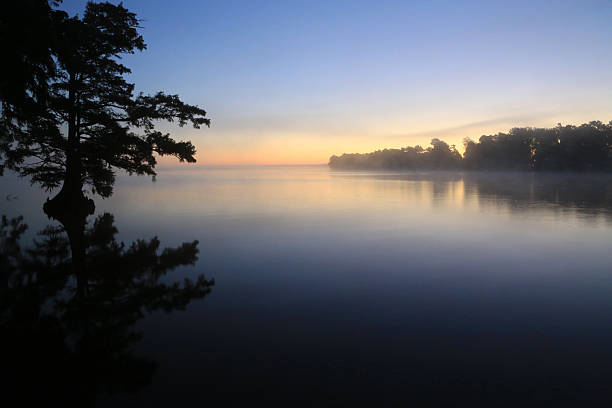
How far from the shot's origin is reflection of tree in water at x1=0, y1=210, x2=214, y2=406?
15.0ft

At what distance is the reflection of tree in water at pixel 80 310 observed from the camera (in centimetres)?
459

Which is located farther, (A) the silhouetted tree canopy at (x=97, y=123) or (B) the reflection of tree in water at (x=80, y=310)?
(A) the silhouetted tree canopy at (x=97, y=123)

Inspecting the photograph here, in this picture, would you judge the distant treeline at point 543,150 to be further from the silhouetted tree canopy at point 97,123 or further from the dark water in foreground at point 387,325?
the silhouetted tree canopy at point 97,123

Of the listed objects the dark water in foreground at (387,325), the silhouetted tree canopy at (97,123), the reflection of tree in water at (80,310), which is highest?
the silhouetted tree canopy at (97,123)

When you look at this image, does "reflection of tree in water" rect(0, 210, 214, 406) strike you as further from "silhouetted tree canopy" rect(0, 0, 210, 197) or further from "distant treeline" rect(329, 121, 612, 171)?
"distant treeline" rect(329, 121, 612, 171)

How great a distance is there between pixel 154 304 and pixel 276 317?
8.44 ft

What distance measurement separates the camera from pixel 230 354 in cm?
534

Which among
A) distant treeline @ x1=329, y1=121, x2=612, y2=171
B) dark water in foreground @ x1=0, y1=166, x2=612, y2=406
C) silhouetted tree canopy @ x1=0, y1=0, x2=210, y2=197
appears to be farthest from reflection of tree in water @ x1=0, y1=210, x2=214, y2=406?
distant treeline @ x1=329, y1=121, x2=612, y2=171

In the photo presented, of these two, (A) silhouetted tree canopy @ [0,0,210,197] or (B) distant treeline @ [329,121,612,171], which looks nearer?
(A) silhouetted tree canopy @ [0,0,210,197]

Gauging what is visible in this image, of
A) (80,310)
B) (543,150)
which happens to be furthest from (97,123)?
(543,150)

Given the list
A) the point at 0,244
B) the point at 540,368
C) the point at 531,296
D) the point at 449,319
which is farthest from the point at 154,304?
the point at 0,244

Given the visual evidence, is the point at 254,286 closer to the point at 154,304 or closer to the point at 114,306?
the point at 154,304

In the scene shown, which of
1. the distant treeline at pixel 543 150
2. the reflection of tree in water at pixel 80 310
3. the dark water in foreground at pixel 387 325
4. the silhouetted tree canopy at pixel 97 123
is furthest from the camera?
the distant treeline at pixel 543 150

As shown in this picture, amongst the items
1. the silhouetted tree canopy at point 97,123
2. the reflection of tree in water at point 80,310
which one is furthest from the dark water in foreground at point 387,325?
the silhouetted tree canopy at point 97,123
